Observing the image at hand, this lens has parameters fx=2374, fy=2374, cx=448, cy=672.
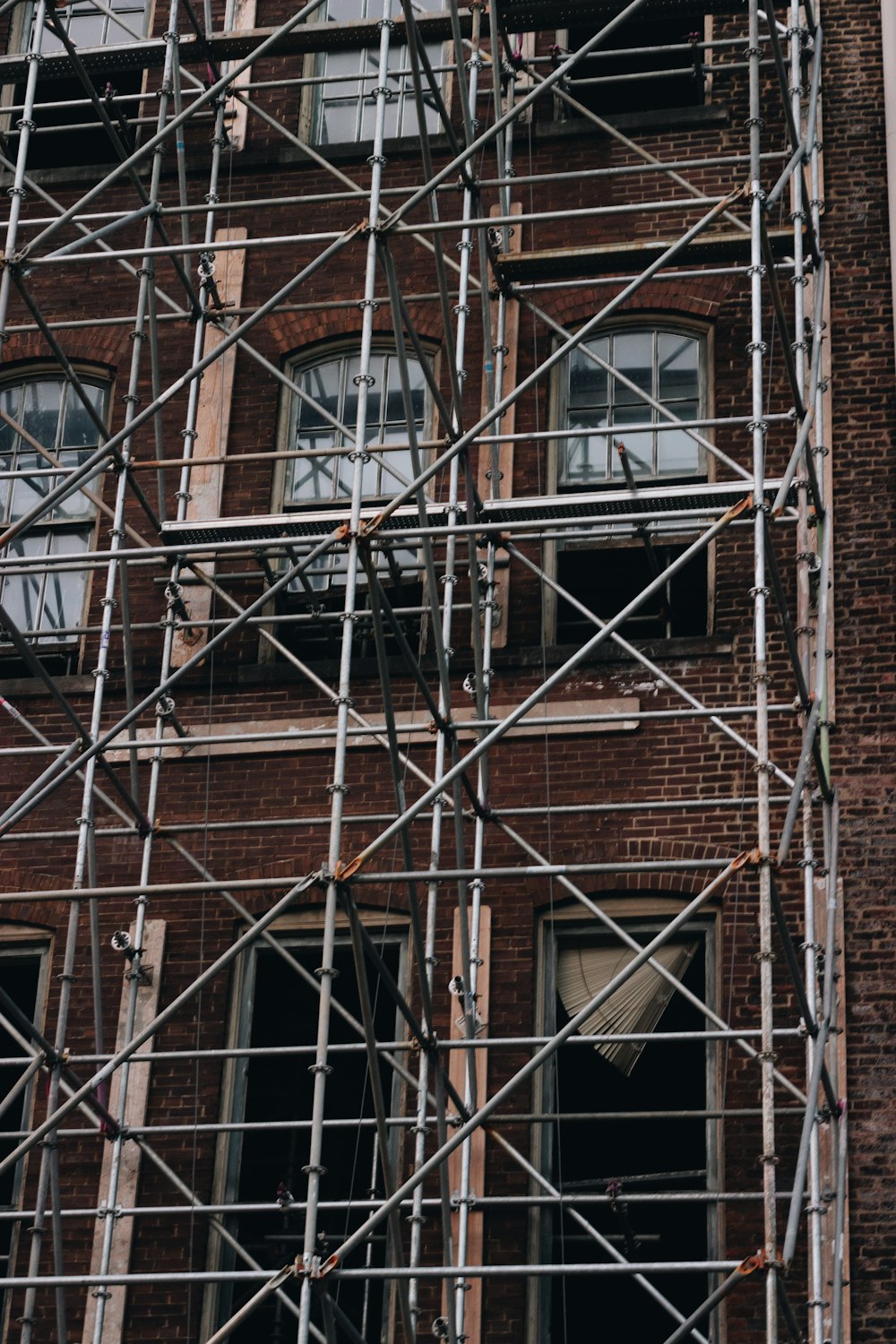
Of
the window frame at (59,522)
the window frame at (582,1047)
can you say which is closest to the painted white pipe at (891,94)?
the window frame at (582,1047)

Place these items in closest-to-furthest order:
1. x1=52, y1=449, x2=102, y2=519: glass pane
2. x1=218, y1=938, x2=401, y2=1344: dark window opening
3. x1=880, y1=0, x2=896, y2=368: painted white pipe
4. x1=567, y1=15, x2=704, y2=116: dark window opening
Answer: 1. x1=218, y1=938, x2=401, y2=1344: dark window opening
2. x1=880, y1=0, x2=896, y2=368: painted white pipe
3. x1=52, y1=449, x2=102, y2=519: glass pane
4. x1=567, y1=15, x2=704, y2=116: dark window opening

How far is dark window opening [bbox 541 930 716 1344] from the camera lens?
13727mm

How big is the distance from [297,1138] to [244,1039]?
713 mm

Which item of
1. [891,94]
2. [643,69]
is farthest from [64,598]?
[891,94]

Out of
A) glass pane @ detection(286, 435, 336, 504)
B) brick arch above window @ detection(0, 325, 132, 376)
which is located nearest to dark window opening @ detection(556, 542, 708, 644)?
glass pane @ detection(286, 435, 336, 504)

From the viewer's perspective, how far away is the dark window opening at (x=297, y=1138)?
1409 centimetres

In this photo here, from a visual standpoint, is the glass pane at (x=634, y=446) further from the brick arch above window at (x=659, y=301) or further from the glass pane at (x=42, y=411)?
the glass pane at (x=42, y=411)

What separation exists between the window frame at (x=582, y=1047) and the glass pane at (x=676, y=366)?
380 cm

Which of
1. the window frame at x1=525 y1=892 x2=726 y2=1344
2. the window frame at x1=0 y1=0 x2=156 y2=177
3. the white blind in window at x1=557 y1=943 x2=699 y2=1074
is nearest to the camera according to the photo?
the window frame at x1=525 y1=892 x2=726 y2=1344

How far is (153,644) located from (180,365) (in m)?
2.29

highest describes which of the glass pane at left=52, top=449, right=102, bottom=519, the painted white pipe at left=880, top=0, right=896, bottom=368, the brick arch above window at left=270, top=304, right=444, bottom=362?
the painted white pipe at left=880, top=0, right=896, bottom=368

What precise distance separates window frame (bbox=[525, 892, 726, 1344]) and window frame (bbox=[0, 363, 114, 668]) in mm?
3964

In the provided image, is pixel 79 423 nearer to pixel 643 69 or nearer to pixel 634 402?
pixel 634 402

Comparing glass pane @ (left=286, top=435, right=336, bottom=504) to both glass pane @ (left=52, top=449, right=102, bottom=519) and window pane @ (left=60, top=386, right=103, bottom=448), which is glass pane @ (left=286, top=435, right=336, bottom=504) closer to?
glass pane @ (left=52, top=449, right=102, bottom=519)
